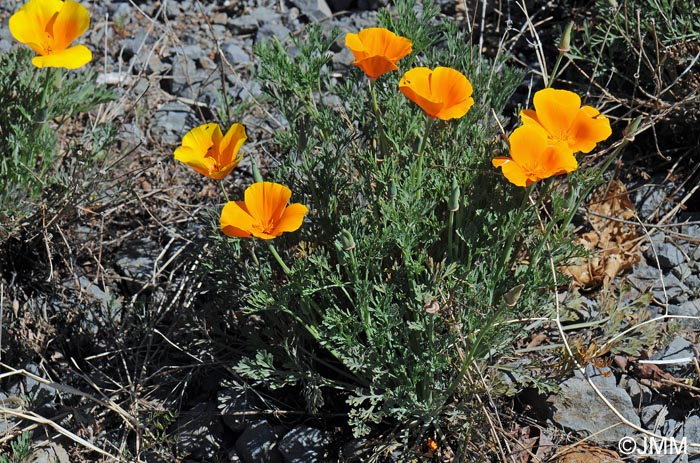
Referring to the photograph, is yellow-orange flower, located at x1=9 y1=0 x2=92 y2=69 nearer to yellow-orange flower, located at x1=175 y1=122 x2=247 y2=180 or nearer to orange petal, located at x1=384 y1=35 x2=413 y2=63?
yellow-orange flower, located at x1=175 y1=122 x2=247 y2=180

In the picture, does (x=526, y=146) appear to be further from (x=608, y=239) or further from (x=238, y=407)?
(x=238, y=407)

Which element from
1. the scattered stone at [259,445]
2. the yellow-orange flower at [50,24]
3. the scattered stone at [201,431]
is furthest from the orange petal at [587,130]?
the yellow-orange flower at [50,24]

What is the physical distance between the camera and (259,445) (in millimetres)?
2709

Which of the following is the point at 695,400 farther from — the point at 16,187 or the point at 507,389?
the point at 16,187

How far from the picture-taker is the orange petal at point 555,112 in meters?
2.36

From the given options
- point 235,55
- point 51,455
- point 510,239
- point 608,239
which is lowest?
point 51,455

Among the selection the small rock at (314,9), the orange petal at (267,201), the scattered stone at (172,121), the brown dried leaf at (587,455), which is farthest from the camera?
the small rock at (314,9)

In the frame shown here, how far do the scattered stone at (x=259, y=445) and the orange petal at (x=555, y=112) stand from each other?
1.40m

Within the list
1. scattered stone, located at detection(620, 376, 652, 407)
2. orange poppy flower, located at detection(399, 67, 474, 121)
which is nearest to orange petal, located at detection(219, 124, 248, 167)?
orange poppy flower, located at detection(399, 67, 474, 121)

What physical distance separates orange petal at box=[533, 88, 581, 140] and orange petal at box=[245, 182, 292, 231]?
0.81m

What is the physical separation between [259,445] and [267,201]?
0.93 metres

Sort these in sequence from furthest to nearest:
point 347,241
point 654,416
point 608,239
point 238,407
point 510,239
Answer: point 608,239 < point 238,407 < point 654,416 < point 510,239 < point 347,241

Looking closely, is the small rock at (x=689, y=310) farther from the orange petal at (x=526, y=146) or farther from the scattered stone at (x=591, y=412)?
the orange petal at (x=526, y=146)

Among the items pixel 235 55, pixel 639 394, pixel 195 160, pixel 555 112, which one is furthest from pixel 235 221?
pixel 235 55
